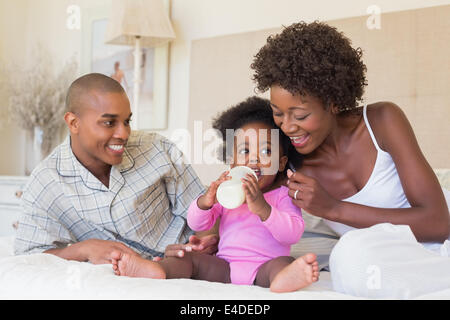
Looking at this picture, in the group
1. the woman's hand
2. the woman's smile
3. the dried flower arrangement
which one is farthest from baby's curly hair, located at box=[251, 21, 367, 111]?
the dried flower arrangement

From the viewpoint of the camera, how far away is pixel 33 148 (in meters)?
3.66

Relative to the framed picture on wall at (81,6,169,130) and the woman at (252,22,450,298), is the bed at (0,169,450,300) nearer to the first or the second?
the woman at (252,22,450,298)

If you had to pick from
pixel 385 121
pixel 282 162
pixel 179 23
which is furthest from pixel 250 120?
pixel 179 23

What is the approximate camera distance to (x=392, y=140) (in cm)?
130

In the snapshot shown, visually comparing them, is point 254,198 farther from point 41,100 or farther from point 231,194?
point 41,100

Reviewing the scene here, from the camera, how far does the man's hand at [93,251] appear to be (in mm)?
1346

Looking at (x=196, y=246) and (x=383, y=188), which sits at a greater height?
(x=383, y=188)

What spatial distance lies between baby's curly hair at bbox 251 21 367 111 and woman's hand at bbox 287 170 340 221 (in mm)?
222

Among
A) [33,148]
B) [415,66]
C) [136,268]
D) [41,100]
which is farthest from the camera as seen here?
[33,148]

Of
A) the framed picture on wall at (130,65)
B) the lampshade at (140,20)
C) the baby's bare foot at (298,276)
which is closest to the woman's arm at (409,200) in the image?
the baby's bare foot at (298,276)

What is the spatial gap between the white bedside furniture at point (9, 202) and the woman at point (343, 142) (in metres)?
2.17

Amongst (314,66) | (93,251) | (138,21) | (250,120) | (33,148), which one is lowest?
(93,251)

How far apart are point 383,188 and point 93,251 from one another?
0.78 m

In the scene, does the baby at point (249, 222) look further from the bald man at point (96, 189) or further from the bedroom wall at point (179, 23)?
the bedroom wall at point (179, 23)
